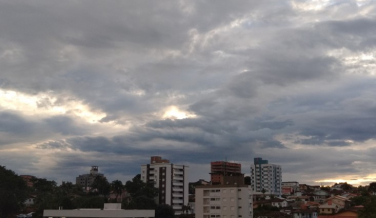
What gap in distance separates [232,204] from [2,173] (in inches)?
2239

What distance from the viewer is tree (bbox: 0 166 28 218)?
8831cm

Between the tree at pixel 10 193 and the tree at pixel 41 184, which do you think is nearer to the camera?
the tree at pixel 10 193

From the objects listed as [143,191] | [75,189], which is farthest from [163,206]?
[75,189]

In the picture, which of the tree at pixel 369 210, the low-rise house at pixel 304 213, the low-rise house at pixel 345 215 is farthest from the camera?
the low-rise house at pixel 304 213

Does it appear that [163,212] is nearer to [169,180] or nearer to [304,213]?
[169,180]

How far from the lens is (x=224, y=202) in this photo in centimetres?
8706

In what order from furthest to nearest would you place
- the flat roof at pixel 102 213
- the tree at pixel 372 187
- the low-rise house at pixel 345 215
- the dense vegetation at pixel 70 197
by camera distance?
the tree at pixel 372 187 < the dense vegetation at pixel 70 197 < the low-rise house at pixel 345 215 < the flat roof at pixel 102 213

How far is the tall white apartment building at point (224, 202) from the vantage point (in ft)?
279

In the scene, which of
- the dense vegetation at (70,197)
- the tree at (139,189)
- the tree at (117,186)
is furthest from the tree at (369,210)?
the tree at (117,186)

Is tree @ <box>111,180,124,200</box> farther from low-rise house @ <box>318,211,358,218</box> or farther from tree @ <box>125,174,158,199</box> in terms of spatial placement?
low-rise house @ <box>318,211,358,218</box>

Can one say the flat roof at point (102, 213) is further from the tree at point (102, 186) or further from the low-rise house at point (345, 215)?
the tree at point (102, 186)

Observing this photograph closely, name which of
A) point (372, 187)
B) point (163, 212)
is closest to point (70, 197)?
point (163, 212)

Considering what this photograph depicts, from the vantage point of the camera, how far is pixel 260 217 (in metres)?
86.4

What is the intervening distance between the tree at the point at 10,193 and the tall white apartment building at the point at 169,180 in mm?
40694
